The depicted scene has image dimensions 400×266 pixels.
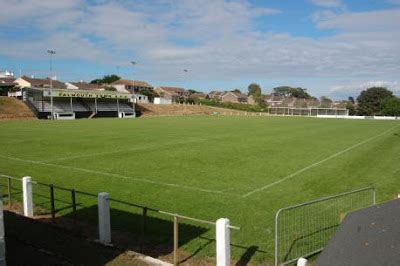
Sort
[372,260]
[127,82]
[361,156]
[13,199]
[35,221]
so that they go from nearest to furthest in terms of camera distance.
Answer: [372,260]
[35,221]
[13,199]
[361,156]
[127,82]

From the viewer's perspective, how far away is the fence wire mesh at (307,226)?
28.7ft

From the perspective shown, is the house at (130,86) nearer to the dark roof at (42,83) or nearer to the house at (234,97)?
the dark roof at (42,83)

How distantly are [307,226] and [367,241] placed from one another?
530cm

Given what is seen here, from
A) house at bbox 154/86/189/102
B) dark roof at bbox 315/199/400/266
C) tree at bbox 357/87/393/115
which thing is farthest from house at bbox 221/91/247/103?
dark roof at bbox 315/199/400/266

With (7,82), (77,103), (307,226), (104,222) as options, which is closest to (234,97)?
(7,82)

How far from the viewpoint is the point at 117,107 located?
86438 mm

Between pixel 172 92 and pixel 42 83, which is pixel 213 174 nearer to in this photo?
pixel 42 83

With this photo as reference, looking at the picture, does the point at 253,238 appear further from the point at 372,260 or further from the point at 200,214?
the point at 372,260

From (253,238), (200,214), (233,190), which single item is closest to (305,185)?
(233,190)

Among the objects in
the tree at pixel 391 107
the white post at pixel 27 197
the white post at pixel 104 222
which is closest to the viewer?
the white post at pixel 104 222

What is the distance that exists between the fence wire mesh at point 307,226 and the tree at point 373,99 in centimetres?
13481

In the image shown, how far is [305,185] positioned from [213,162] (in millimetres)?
6333

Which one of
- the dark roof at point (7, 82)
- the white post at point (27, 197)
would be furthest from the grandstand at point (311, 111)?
the white post at point (27, 197)

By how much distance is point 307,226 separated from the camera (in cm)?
1041
